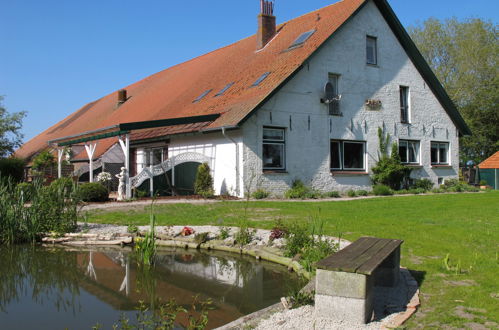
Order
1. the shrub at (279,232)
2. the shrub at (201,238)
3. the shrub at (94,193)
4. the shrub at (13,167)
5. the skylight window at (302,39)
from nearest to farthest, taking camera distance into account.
Answer: the shrub at (279,232) < the shrub at (201,238) < the shrub at (94,193) < the skylight window at (302,39) < the shrub at (13,167)

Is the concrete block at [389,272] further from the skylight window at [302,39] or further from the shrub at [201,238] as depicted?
the skylight window at [302,39]

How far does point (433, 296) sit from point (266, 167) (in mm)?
12365

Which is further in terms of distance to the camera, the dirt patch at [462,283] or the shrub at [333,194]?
the shrub at [333,194]

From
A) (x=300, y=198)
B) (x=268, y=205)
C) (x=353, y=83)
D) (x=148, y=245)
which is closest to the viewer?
(x=148, y=245)

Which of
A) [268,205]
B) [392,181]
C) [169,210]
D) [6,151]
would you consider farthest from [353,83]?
[6,151]

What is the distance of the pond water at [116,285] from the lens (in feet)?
17.0

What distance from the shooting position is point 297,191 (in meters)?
17.0

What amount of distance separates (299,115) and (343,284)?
14.0 metres

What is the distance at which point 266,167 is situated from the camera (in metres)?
17.2

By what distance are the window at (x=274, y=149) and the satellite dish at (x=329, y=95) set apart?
2385 millimetres

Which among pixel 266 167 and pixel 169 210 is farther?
pixel 266 167

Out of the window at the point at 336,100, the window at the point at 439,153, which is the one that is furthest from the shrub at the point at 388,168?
the window at the point at 439,153

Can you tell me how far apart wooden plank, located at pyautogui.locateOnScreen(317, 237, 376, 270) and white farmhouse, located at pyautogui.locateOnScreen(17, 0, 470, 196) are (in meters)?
10.5

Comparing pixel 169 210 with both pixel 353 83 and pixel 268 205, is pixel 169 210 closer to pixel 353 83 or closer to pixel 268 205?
pixel 268 205
